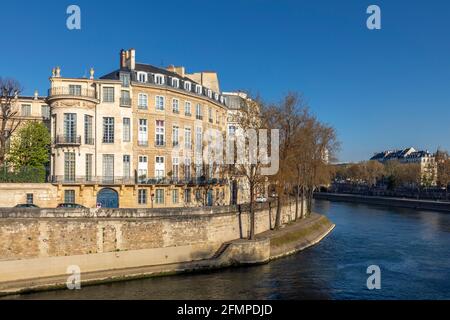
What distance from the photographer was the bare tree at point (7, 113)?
1715 inches

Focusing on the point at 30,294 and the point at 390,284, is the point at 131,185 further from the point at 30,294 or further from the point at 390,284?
the point at 390,284

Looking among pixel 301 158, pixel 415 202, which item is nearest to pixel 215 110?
pixel 301 158

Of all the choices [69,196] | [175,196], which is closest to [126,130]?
[175,196]

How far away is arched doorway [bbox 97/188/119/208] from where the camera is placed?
4084 cm

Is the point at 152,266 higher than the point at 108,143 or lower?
lower

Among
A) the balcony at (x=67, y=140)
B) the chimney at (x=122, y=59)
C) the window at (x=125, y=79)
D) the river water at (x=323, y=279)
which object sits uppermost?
the chimney at (x=122, y=59)

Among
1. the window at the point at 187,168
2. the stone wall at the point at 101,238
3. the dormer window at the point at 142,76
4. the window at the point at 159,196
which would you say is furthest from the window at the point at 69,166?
the window at the point at 187,168

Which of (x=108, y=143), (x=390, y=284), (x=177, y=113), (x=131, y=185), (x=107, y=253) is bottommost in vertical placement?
(x=390, y=284)

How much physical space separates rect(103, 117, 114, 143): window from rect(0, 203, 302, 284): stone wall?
14356mm

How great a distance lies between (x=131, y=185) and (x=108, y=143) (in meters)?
5.02

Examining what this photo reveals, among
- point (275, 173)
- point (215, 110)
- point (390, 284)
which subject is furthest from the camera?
point (215, 110)

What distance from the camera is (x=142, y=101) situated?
1747 inches

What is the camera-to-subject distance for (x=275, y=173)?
39094mm

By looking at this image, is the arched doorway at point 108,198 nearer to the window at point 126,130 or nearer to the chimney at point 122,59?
the window at point 126,130
